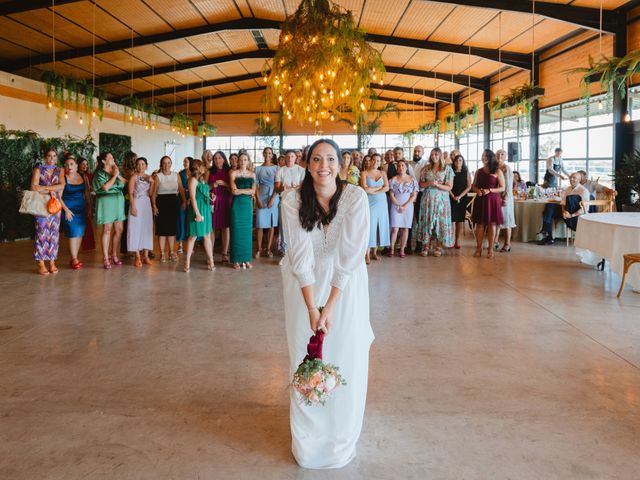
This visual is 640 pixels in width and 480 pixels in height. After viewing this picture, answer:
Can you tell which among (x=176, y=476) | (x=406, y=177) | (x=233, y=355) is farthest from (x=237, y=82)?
(x=176, y=476)

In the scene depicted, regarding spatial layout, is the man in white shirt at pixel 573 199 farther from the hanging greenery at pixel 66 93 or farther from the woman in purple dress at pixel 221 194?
the hanging greenery at pixel 66 93

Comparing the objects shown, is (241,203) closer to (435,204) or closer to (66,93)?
(435,204)

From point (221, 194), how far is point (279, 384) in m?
5.15

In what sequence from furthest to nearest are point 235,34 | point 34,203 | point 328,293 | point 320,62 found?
point 235,34, point 320,62, point 34,203, point 328,293

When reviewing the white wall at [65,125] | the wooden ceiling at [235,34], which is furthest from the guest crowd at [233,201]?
the white wall at [65,125]

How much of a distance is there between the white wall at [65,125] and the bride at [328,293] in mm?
12158

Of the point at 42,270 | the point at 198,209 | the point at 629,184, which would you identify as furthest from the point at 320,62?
the point at 629,184

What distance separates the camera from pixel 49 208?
6.60 meters

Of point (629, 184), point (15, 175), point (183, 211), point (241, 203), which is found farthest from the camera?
point (15, 175)

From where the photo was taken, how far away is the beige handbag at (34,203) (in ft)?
21.2

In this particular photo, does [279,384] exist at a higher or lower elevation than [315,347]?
lower

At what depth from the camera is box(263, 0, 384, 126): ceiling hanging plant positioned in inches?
263

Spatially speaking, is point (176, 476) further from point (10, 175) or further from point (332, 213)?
point (10, 175)

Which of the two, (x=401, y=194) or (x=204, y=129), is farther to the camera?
(x=204, y=129)
